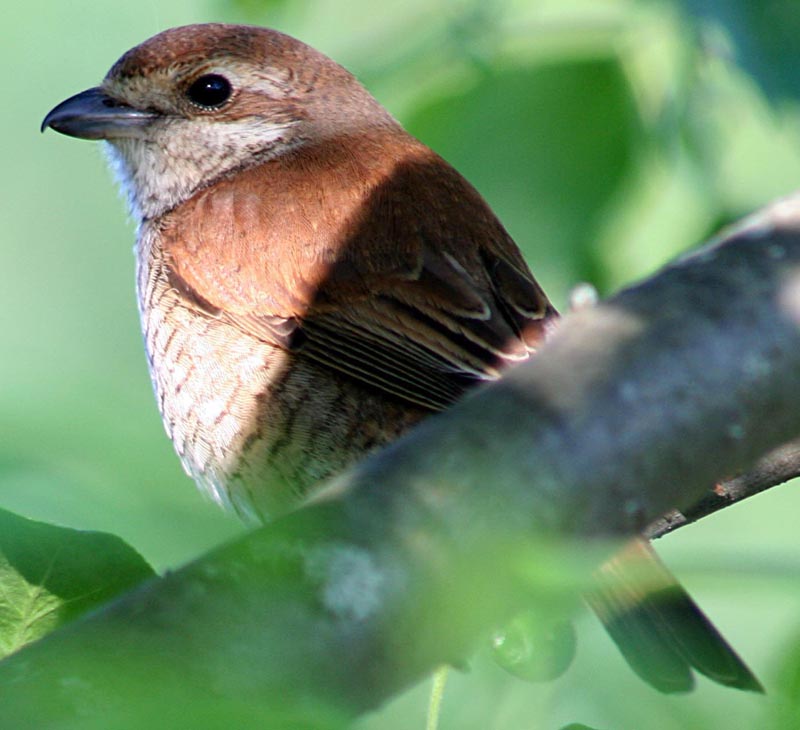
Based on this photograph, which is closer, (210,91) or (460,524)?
(460,524)

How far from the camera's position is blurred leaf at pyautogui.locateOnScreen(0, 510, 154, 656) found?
1641mm

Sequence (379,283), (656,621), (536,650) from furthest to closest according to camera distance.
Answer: (379,283)
(656,621)
(536,650)

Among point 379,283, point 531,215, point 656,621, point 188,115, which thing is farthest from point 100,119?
point 656,621

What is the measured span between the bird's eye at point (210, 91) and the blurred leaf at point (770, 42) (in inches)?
72.6

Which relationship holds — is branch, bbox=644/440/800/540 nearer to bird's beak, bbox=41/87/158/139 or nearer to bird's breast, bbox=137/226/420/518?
bird's breast, bbox=137/226/420/518

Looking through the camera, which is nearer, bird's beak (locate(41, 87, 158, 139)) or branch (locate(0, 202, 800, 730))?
branch (locate(0, 202, 800, 730))

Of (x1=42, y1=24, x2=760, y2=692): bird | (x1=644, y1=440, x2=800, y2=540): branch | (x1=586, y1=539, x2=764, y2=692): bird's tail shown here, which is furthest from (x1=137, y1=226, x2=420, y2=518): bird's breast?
(x1=586, y1=539, x2=764, y2=692): bird's tail

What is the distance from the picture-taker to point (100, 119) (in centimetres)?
377

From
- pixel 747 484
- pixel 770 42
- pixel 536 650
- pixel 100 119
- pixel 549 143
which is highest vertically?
pixel 100 119

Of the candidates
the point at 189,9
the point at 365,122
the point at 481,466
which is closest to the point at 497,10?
the point at 365,122

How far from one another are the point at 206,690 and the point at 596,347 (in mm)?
515

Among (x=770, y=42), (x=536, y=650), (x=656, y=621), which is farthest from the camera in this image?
(x=770, y=42)

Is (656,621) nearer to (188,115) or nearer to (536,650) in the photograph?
(536,650)

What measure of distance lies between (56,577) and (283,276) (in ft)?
5.17
